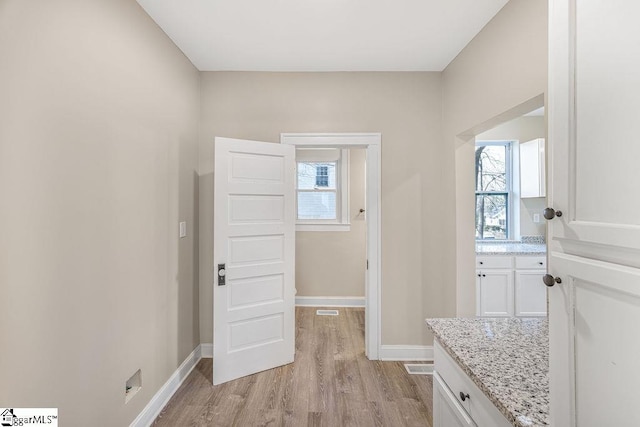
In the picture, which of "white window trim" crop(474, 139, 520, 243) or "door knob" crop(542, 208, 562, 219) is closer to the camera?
"door knob" crop(542, 208, 562, 219)

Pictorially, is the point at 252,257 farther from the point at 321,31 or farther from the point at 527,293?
the point at 527,293

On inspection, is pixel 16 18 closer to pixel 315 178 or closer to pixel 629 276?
pixel 629 276

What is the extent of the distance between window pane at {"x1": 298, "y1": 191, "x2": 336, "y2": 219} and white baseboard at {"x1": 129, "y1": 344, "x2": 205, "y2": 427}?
2.32 metres

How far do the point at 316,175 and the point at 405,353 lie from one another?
2684 mm

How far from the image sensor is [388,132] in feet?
9.40

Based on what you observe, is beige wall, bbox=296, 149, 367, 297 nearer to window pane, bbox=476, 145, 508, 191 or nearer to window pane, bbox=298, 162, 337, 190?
window pane, bbox=298, 162, 337, 190

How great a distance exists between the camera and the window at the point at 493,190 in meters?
4.18

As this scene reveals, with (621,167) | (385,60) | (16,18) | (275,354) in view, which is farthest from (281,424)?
(385,60)

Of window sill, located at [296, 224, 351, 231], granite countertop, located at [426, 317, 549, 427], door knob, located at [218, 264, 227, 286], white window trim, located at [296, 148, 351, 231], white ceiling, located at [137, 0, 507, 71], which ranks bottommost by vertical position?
granite countertop, located at [426, 317, 549, 427]

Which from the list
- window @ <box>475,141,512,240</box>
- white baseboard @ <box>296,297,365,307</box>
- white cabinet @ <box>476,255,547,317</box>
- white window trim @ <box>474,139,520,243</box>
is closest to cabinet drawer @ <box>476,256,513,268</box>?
white cabinet @ <box>476,255,547,317</box>

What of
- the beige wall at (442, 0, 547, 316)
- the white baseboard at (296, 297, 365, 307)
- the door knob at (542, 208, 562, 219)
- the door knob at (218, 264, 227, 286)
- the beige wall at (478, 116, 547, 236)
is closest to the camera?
the door knob at (542, 208, 562, 219)

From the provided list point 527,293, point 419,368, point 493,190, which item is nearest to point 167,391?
point 419,368

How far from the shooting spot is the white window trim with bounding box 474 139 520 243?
4.09m

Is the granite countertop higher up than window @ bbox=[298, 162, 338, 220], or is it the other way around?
window @ bbox=[298, 162, 338, 220]
